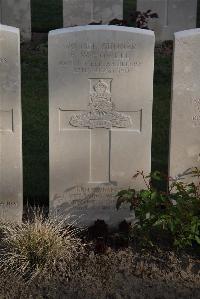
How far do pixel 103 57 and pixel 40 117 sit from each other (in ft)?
13.2

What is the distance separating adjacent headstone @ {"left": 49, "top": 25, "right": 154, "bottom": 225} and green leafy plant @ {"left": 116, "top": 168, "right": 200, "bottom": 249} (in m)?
0.33

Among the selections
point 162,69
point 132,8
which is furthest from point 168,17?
point 132,8

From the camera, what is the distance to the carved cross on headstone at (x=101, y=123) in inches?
224

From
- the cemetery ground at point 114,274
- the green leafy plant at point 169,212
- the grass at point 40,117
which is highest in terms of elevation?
the grass at point 40,117

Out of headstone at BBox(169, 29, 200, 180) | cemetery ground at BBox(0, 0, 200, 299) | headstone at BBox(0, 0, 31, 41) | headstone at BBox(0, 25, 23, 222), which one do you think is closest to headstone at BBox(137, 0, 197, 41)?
headstone at BBox(0, 0, 31, 41)

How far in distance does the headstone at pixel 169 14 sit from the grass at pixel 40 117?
2206 mm

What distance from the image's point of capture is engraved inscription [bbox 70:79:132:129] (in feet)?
18.6

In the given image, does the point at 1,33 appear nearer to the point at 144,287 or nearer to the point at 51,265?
the point at 51,265

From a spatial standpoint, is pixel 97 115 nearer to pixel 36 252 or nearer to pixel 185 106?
pixel 185 106

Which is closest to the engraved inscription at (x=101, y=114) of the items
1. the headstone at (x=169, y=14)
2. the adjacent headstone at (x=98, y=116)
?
the adjacent headstone at (x=98, y=116)

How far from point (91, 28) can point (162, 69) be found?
21.3 feet

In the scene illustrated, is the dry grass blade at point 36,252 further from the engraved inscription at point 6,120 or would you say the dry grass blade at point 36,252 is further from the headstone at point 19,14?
the headstone at point 19,14

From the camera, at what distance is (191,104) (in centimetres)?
575

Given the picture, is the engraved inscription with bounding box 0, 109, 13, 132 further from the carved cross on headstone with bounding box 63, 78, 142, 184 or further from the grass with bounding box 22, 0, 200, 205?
the grass with bounding box 22, 0, 200, 205
